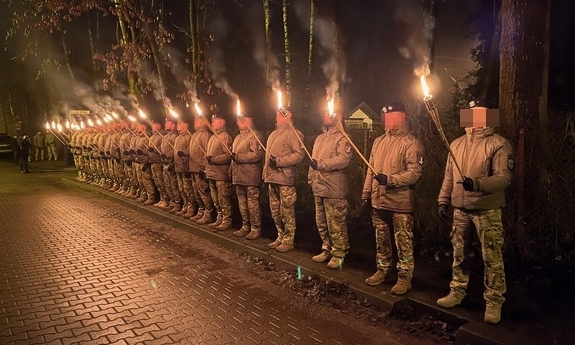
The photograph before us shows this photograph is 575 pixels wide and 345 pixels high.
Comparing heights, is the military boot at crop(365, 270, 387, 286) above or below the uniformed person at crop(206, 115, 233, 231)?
below

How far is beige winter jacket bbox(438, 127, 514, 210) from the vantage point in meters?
4.43

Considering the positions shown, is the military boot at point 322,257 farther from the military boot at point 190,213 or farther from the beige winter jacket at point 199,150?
the military boot at point 190,213

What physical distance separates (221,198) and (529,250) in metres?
5.77

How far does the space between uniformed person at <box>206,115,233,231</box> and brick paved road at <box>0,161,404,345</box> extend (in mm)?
770

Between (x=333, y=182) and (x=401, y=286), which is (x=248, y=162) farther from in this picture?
(x=401, y=286)

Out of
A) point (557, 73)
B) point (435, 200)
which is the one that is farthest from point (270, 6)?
Answer: point (435, 200)

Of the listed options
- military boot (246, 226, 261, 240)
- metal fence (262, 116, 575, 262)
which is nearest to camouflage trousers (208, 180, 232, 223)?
military boot (246, 226, 261, 240)

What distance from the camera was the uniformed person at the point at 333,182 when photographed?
21.2ft

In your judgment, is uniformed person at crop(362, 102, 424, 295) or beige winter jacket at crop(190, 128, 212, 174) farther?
beige winter jacket at crop(190, 128, 212, 174)

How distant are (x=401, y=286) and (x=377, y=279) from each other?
1.33 ft

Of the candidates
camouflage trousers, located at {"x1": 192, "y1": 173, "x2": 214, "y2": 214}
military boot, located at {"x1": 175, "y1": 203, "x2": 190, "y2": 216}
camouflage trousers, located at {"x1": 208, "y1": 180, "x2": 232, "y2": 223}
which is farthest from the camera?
military boot, located at {"x1": 175, "y1": 203, "x2": 190, "y2": 216}

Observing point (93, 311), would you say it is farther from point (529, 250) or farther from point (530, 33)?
point (530, 33)

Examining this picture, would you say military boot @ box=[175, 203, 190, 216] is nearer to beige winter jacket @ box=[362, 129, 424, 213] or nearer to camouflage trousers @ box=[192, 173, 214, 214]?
camouflage trousers @ box=[192, 173, 214, 214]

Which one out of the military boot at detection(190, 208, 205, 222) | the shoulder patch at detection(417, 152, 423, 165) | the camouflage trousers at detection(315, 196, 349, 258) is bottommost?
the military boot at detection(190, 208, 205, 222)
